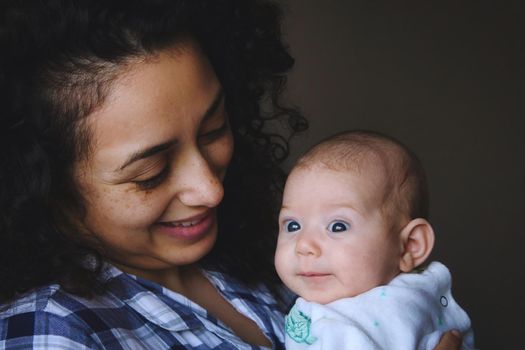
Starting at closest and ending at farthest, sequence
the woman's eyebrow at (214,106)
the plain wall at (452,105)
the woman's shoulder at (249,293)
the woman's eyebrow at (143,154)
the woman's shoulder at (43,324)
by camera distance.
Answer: the woman's shoulder at (43,324)
the woman's eyebrow at (143,154)
the woman's eyebrow at (214,106)
the woman's shoulder at (249,293)
the plain wall at (452,105)

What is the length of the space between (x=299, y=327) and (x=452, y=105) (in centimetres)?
214

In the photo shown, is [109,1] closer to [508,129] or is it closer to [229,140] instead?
[229,140]

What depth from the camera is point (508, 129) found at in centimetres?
→ 324

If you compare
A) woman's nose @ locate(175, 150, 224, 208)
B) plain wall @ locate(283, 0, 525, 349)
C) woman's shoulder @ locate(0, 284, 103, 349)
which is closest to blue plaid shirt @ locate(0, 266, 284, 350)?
woman's shoulder @ locate(0, 284, 103, 349)

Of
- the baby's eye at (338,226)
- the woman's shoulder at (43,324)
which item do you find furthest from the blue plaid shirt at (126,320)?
the baby's eye at (338,226)

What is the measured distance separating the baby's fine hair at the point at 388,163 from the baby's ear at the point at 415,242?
0.09 feet

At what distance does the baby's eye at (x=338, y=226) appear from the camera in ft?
4.48

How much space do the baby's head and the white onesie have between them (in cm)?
3

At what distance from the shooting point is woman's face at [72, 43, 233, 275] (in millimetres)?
1246

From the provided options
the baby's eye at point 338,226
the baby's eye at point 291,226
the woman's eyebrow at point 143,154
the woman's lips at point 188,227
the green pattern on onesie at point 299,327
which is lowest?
the green pattern on onesie at point 299,327

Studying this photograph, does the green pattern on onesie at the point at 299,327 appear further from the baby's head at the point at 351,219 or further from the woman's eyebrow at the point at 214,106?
the woman's eyebrow at the point at 214,106

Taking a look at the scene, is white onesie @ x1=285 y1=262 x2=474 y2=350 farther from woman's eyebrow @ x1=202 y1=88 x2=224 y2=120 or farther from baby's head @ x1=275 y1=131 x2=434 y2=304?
woman's eyebrow @ x1=202 y1=88 x2=224 y2=120

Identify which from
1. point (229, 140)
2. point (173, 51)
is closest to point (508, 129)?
point (229, 140)

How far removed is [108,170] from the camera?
128 centimetres
